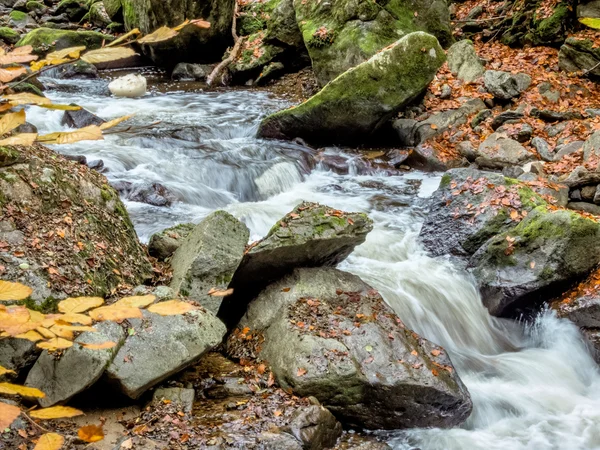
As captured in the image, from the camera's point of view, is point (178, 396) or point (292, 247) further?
point (292, 247)

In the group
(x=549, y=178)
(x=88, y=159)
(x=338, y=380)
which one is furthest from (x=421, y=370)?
(x=88, y=159)

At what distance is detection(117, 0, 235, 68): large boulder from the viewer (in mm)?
13867

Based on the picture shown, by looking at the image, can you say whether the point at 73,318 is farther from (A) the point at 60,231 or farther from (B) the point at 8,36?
(B) the point at 8,36

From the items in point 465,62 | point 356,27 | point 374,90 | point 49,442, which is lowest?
point 374,90

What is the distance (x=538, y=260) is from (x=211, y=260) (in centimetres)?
341

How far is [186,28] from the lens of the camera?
13.8m

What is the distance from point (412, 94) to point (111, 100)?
6562 mm

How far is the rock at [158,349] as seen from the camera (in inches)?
136

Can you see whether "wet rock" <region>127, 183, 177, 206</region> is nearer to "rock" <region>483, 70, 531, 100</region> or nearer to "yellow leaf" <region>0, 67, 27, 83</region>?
"yellow leaf" <region>0, 67, 27, 83</region>

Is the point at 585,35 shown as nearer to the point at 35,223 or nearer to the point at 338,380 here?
the point at 338,380

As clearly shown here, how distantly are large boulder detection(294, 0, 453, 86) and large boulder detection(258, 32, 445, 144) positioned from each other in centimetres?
165

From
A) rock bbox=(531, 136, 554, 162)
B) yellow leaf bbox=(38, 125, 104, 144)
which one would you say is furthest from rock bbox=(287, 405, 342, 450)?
rock bbox=(531, 136, 554, 162)

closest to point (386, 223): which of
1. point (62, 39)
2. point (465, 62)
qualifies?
point (465, 62)

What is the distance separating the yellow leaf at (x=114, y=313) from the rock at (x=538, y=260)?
5055mm
